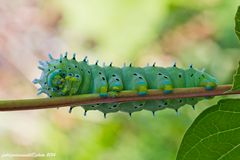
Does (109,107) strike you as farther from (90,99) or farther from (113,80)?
(90,99)

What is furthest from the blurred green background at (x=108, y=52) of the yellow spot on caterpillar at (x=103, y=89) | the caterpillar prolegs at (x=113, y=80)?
the yellow spot on caterpillar at (x=103, y=89)

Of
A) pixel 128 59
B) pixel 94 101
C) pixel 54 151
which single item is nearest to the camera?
pixel 94 101

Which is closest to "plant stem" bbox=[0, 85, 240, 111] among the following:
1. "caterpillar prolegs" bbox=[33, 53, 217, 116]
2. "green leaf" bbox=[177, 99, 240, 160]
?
"green leaf" bbox=[177, 99, 240, 160]

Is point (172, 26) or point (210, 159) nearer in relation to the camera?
point (210, 159)

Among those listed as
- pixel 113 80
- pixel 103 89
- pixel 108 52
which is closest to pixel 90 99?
pixel 103 89

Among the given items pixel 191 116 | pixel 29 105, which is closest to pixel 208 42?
pixel 191 116

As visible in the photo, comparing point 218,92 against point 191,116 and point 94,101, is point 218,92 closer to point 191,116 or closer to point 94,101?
point 94,101

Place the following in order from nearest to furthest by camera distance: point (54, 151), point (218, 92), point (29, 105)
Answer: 1. point (29, 105)
2. point (218, 92)
3. point (54, 151)
